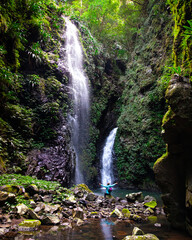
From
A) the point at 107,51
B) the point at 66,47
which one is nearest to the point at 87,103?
the point at 66,47

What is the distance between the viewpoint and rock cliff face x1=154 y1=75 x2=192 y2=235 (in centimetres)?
291

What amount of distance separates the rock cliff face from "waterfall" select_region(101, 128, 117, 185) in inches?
408

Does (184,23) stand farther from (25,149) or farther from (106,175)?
(106,175)

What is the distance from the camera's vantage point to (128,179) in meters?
12.6

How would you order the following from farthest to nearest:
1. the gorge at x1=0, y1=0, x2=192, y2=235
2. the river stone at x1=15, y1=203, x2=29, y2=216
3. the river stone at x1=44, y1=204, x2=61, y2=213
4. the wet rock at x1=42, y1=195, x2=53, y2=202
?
the wet rock at x1=42, y1=195, x2=53, y2=202 < the river stone at x1=44, y1=204, x2=61, y2=213 < the gorge at x1=0, y1=0, x2=192, y2=235 < the river stone at x1=15, y1=203, x2=29, y2=216

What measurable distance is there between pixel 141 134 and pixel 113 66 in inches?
422

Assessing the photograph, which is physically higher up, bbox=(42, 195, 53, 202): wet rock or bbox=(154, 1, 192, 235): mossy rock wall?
bbox=(154, 1, 192, 235): mossy rock wall

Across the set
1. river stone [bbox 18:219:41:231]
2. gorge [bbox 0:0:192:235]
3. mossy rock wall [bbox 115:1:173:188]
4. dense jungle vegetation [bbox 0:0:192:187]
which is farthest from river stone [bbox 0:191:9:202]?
mossy rock wall [bbox 115:1:173:188]

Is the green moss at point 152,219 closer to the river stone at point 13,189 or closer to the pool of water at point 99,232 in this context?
the pool of water at point 99,232

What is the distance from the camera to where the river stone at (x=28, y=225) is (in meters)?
2.96

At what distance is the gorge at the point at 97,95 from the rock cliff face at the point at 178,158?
2cm

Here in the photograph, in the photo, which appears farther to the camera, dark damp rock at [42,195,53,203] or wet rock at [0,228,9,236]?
dark damp rock at [42,195,53,203]

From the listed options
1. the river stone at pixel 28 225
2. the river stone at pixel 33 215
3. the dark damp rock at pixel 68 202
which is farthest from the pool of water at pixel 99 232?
the dark damp rock at pixel 68 202

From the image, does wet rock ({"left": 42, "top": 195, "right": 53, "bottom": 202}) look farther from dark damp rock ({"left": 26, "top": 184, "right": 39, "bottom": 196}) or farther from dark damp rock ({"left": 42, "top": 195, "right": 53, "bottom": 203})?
dark damp rock ({"left": 26, "top": 184, "right": 39, "bottom": 196})
